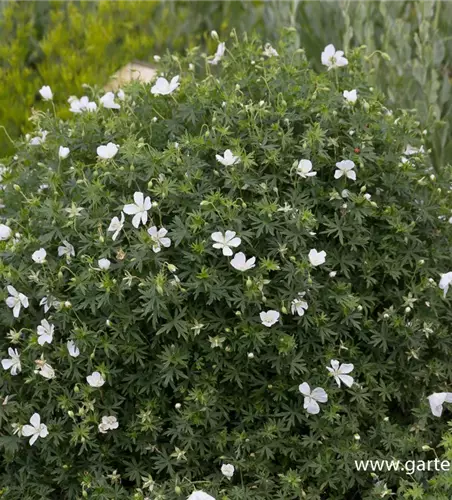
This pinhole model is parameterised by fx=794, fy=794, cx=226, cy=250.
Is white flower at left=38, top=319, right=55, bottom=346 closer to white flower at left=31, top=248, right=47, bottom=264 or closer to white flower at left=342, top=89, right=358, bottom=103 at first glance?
white flower at left=31, top=248, right=47, bottom=264

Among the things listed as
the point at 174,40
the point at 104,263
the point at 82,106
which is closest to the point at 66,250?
the point at 104,263

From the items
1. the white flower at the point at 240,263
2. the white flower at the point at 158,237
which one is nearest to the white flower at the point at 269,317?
the white flower at the point at 240,263

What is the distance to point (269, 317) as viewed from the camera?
8.25ft

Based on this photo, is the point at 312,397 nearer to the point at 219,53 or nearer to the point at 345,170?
the point at 345,170

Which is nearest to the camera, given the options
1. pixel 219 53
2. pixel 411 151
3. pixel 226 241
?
pixel 226 241

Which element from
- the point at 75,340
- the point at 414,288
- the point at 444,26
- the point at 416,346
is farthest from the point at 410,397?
the point at 444,26

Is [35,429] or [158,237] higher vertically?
[158,237]

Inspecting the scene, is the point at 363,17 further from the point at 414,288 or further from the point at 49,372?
the point at 49,372

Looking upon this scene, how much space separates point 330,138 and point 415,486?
46.3 inches

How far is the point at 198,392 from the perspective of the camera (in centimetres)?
253

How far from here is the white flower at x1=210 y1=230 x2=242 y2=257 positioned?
8.08 feet

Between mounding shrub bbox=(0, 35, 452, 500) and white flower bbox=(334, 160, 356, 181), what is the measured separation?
11 millimetres

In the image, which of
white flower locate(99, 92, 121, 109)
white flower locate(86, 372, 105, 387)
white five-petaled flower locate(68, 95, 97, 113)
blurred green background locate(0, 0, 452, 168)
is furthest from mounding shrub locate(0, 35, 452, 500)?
blurred green background locate(0, 0, 452, 168)

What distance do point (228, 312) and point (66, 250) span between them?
1.92 feet
